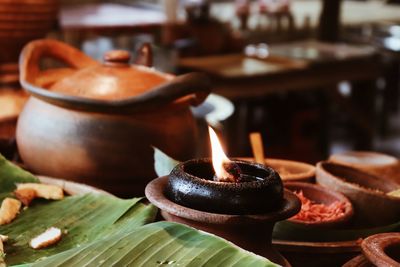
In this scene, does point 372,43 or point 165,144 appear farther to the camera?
point 372,43

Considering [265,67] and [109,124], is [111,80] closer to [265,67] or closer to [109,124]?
[109,124]

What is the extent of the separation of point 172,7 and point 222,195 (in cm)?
794

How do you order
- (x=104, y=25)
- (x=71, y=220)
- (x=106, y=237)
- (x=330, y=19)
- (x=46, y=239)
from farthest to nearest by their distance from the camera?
1. (x=330, y=19)
2. (x=104, y=25)
3. (x=71, y=220)
4. (x=46, y=239)
5. (x=106, y=237)

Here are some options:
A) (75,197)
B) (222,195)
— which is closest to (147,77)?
(75,197)

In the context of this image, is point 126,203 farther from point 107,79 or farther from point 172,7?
Result: point 172,7

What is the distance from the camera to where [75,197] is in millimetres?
1709

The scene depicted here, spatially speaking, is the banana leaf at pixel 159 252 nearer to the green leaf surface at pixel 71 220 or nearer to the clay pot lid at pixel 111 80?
the green leaf surface at pixel 71 220

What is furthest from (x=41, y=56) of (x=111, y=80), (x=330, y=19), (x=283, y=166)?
(x=330, y=19)

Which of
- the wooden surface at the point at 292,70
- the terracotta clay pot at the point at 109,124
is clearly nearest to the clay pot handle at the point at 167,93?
the terracotta clay pot at the point at 109,124

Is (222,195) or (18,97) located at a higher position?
(222,195)

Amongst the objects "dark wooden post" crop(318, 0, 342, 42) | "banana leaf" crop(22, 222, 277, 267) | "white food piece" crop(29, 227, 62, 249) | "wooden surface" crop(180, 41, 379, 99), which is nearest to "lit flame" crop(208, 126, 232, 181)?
"banana leaf" crop(22, 222, 277, 267)

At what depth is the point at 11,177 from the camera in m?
1.84

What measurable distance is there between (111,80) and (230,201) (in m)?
0.90

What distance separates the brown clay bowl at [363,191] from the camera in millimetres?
1621
